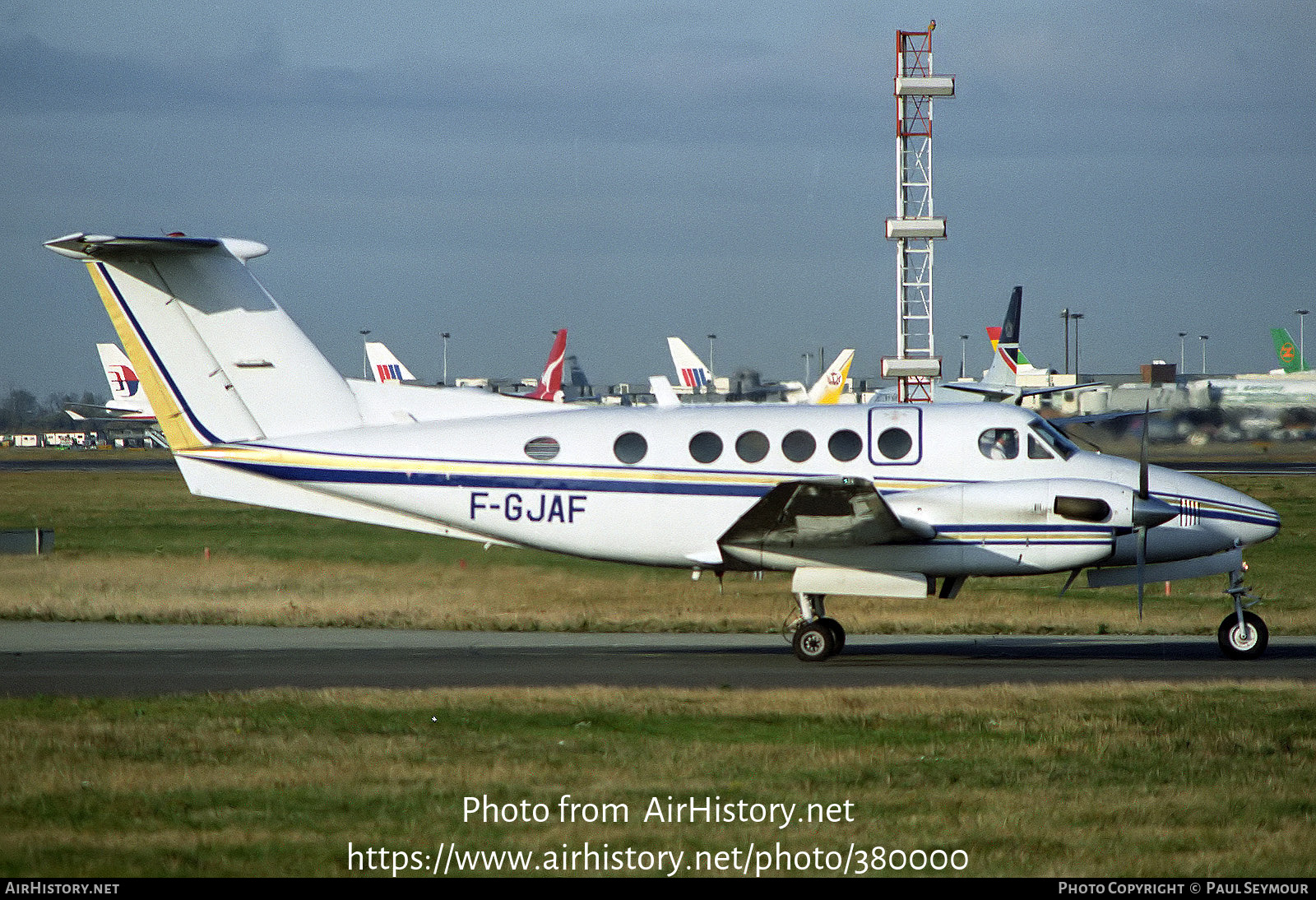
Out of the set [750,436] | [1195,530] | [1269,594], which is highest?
[750,436]

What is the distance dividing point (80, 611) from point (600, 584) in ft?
25.1

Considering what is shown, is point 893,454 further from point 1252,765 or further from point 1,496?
point 1,496

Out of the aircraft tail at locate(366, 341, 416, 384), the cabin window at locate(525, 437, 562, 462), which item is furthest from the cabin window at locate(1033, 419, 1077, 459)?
the aircraft tail at locate(366, 341, 416, 384)

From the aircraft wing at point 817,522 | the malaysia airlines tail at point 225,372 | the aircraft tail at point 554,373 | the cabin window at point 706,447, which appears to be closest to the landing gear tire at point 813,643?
the aircraft wing at point 817,522

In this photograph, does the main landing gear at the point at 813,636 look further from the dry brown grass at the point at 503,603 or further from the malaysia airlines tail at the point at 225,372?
the malaysia airlines tail at the point at 225,372

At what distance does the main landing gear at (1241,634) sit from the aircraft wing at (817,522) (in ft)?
11.5

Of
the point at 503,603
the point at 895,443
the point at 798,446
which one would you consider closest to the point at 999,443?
the point at 895,443

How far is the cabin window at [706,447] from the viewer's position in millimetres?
15266

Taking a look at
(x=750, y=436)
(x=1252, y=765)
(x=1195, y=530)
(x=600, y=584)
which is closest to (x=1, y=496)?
(x=600, y=584)

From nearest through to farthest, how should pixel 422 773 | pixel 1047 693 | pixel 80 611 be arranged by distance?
pixel 422 773 < pixel 1047 693 < pixel 80 611

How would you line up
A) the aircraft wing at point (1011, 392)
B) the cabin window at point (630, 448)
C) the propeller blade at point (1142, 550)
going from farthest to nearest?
the aircraft wing at point (1011, 392), the cabin window at point (630, 448), the propeller blade at point (1142, 550)

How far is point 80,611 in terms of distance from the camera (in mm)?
19734

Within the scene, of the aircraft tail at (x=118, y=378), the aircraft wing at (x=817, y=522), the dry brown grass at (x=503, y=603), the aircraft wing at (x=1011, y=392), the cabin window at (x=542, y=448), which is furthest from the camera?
the aircraft tail at (x=118, y=378)

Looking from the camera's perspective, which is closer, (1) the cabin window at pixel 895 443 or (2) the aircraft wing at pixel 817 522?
(2) the aircraft wing at pixel 817 522
